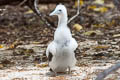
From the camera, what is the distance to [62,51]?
6.70 metres

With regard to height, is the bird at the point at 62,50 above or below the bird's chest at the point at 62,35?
below

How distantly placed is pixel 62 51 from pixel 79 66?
3.65 ft

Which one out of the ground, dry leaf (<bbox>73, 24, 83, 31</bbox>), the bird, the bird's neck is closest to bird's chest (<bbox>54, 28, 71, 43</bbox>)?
the bird

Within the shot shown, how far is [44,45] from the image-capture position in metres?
9.97

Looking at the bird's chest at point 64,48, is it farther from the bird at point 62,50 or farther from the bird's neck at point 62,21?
the bird's neck at point 62,21

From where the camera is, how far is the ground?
7.20m

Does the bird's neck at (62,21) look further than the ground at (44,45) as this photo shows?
No

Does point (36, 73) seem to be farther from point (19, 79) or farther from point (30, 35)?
point (30, 35)

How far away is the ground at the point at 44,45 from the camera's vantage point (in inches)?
284

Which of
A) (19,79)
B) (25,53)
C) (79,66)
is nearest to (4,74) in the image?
(19,79)

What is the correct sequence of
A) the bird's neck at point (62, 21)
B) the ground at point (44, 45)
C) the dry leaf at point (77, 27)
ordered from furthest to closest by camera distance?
the dry leaf at point (77, 27), the ground at point (44, 45), the bird's neck at point (62, 21)

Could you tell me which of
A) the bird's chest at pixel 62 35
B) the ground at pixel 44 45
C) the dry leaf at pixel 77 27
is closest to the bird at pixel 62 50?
the bird's chest at pixel 62 35

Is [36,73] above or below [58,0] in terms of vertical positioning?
below

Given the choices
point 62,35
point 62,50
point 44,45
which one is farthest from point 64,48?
point 44,45
